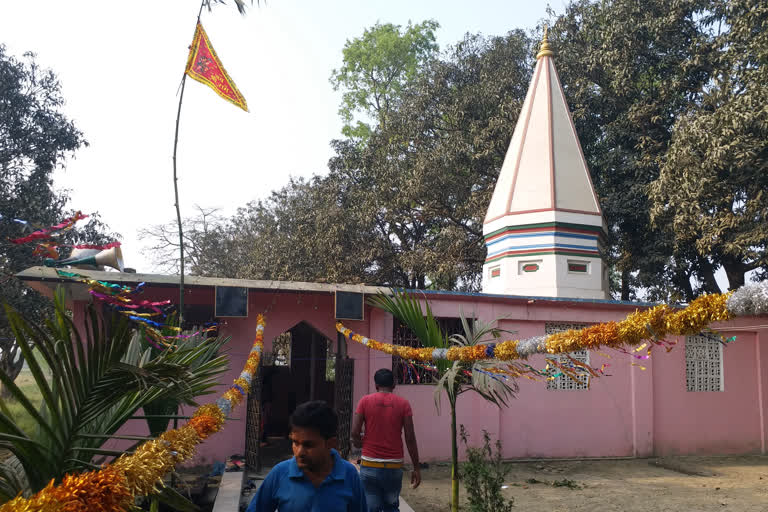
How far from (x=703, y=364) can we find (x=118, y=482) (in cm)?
1149

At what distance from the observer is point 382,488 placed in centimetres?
436

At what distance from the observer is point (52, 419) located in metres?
2.25

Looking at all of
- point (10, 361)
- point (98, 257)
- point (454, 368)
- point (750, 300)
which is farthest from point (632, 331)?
point (10, 361)

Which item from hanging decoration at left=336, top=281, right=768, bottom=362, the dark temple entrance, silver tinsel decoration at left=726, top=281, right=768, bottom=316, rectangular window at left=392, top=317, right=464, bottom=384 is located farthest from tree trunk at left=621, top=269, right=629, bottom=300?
silver tinsel decoration at left=726, top=281, right=768, bottom=316

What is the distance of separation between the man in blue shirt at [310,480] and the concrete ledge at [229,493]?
3.98 m

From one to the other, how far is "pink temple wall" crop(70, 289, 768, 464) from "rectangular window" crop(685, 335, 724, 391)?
141 millimetres

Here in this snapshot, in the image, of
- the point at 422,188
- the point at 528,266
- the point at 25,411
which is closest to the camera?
the point at 25,411

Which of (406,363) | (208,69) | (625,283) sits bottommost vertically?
(406,363)

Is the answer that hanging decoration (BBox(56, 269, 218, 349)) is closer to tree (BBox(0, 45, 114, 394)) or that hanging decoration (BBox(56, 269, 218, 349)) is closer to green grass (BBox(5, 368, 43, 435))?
green grass (BBox(5, 368, 43, 435))

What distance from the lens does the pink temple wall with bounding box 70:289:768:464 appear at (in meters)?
9.33

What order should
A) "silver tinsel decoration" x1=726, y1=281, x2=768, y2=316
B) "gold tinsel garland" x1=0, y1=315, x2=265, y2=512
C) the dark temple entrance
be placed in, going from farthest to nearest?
1. the dark temple entrance
2. "silver tinsel decoration" x1=726, y1=281, x2=768, y2=316
3. "gold tinsel garland" x1=0, y1=315, x2=265, y2=512

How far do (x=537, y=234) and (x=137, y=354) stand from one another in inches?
459

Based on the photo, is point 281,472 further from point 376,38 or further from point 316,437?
point 376,38

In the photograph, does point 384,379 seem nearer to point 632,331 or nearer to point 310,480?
point 632,331
